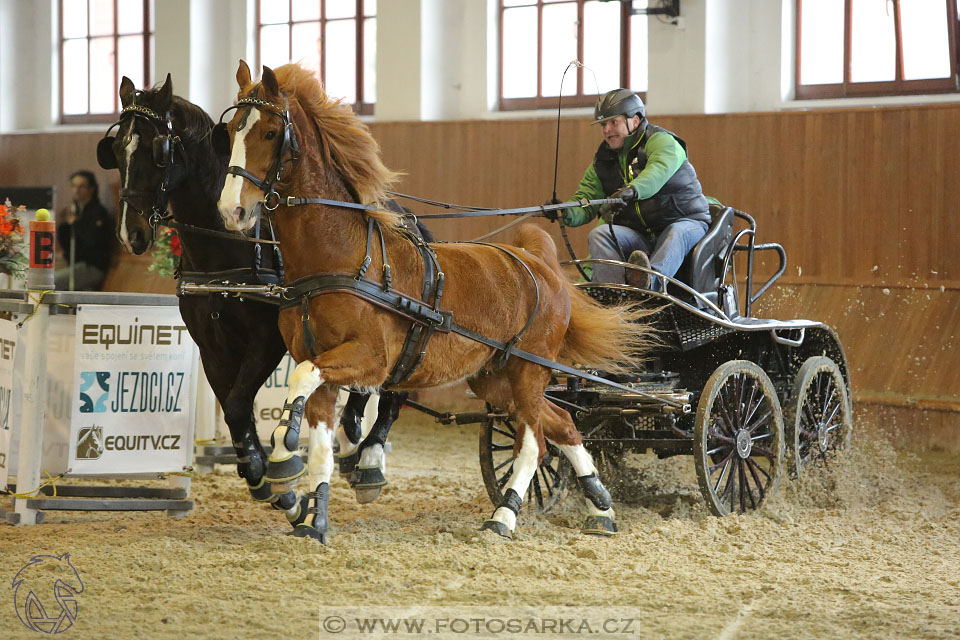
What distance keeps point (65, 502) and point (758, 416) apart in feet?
11.3

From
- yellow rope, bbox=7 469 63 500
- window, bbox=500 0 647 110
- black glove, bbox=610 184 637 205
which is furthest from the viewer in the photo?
window, bbox=500 0 647 110

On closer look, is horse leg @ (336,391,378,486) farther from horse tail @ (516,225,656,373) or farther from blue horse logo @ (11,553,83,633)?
blue horse logo @ (11,553,83,633)

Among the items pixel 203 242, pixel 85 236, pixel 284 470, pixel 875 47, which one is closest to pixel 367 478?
pixel 284 470

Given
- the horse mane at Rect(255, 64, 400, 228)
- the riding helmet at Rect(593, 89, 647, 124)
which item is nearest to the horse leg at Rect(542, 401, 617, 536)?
the horse mane at Rect(255, 64, 400, 228)

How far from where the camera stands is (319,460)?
423 centimetres

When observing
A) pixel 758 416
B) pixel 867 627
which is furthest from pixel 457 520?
pixel 867 627

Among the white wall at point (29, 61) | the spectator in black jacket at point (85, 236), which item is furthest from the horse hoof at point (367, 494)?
the white wall at point (29, 61)

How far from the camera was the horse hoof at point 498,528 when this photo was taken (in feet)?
15.4

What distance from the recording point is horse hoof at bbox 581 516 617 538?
492 centimetres

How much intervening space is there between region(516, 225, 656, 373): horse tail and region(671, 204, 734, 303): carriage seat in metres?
0.39

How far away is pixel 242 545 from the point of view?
4562mm

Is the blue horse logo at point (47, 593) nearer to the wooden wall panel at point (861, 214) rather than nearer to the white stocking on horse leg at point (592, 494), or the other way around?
the white stocking on horse leg at point (592, 494)

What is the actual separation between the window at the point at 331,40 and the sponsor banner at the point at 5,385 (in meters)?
6.02

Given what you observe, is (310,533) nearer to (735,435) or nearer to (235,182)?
(235,182)
